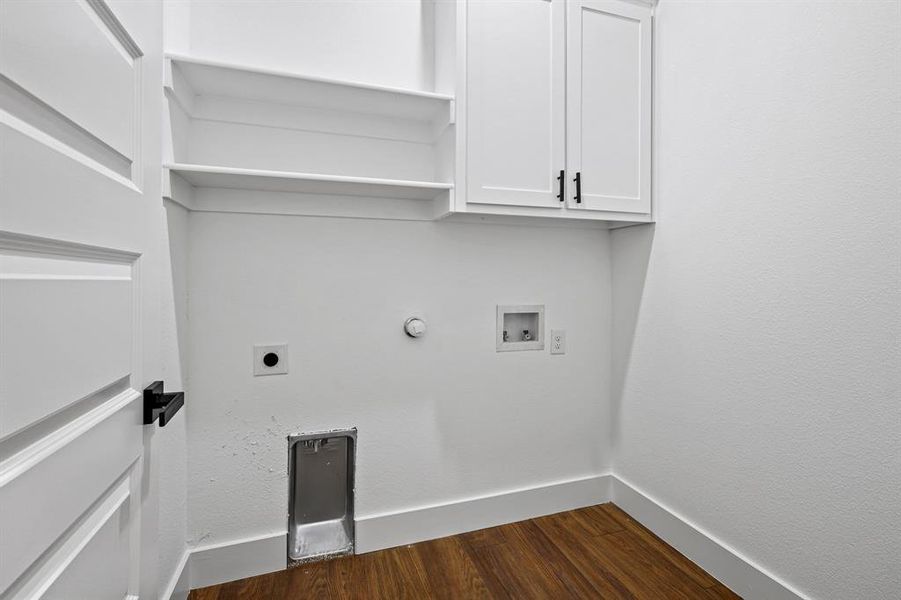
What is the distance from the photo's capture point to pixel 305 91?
4.90 feet

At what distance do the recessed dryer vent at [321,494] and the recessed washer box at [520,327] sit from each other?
764 mm

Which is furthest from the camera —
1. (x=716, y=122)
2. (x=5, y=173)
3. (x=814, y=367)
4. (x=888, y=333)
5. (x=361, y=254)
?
(x=361, y=254)

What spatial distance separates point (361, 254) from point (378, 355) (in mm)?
416

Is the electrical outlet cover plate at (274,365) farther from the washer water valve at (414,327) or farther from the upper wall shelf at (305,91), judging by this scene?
the upper wall shelf at (305,91)

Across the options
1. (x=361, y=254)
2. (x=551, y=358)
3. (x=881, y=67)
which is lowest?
(x=551, y=358)

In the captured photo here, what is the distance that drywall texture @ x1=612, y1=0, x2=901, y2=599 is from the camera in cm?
112

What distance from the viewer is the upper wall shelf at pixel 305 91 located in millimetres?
1344

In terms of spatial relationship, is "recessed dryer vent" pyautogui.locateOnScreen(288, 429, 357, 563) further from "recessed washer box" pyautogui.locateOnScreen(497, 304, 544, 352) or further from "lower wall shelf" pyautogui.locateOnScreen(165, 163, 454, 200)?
"lower wall shelf" pyautogui.locateOnScreen(165, 163, 454, 200)

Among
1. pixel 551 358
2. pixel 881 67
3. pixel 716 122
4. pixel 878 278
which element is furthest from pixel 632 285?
pixel 881 67

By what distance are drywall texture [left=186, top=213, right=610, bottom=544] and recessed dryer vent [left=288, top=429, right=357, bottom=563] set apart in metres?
0.05

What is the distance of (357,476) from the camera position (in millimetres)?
1731

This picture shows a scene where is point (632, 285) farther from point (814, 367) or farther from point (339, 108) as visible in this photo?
point (339, 108)

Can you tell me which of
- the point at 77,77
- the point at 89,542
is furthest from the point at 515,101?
the point at 89,542

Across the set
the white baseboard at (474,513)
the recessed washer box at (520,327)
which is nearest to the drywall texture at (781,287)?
the white baseboard at (474,513)
